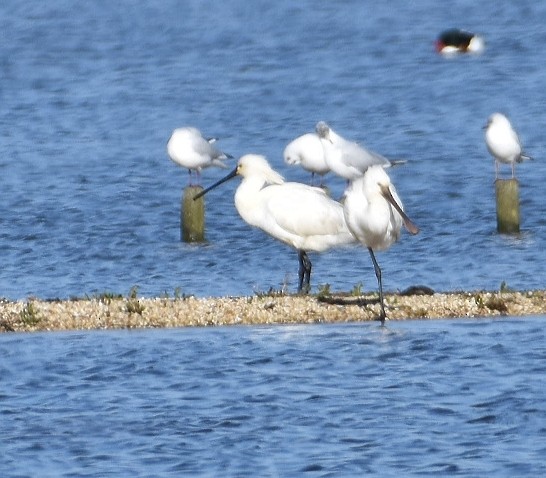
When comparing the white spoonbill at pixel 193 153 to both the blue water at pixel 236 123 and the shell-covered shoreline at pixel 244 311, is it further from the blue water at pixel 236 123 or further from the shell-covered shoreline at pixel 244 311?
the shell-covered shoreline at pixel 244 311

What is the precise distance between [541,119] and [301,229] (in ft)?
55.4

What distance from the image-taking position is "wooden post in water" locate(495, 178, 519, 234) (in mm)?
20906

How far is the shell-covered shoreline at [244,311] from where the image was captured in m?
14.1

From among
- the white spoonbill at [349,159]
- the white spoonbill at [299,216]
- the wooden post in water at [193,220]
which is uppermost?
the white spoonbill at [349,159]

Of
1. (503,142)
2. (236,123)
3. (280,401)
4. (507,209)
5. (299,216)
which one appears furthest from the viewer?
(236,123)

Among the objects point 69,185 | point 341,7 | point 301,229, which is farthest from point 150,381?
point 341,7

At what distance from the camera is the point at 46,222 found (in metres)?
23.9

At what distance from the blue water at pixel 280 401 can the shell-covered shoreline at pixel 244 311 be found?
121 mm

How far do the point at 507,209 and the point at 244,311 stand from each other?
7591 millimetres

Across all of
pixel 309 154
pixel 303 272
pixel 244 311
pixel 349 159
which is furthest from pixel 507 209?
pixel 244 311

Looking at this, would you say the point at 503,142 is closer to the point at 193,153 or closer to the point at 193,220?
the point at 193,153

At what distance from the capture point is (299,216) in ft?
52.2

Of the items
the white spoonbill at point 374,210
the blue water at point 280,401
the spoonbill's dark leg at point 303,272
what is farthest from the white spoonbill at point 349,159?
the blue water at point 280,401

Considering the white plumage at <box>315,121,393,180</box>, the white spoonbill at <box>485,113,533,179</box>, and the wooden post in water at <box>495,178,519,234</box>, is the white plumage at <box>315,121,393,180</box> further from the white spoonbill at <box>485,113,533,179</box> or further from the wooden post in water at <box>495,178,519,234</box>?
the white spoonbill at <box>485,113,533,179</box>
